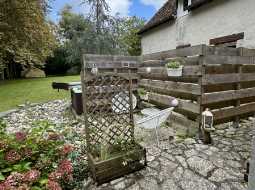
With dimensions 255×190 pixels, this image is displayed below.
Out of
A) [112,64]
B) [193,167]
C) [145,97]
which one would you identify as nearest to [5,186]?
[193,167]

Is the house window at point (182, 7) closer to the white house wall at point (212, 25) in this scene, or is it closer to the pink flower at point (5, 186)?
the white house wall at point (212, 25)

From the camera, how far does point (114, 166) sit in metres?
2.22

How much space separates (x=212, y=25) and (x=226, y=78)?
3.88 meters

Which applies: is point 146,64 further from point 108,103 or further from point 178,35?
point 178,35

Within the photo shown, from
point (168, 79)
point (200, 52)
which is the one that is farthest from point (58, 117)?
point (200, 52)

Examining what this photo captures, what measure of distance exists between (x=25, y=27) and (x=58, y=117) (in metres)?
→ 9.39

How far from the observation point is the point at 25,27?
1175 cm

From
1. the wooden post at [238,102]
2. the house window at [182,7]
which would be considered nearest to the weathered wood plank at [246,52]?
the wooden post at [238,102]

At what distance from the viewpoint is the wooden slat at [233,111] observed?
350cm

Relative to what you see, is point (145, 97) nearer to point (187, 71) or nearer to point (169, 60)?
point (169, 60)

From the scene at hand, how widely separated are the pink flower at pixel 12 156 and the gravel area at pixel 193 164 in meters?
0.86

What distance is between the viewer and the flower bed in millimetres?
1516

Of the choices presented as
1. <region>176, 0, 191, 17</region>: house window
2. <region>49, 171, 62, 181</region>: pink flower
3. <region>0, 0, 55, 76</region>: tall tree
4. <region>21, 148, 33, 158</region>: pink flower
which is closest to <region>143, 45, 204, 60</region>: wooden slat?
<region>49, 171, 62, 181</region>: pink flower

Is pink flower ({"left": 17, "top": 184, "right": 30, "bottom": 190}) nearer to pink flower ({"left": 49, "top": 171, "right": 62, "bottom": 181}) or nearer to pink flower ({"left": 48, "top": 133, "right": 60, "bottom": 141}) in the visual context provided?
pink flower ({"left": 49, "top": 171, "right": 62, "bottom": 181})
